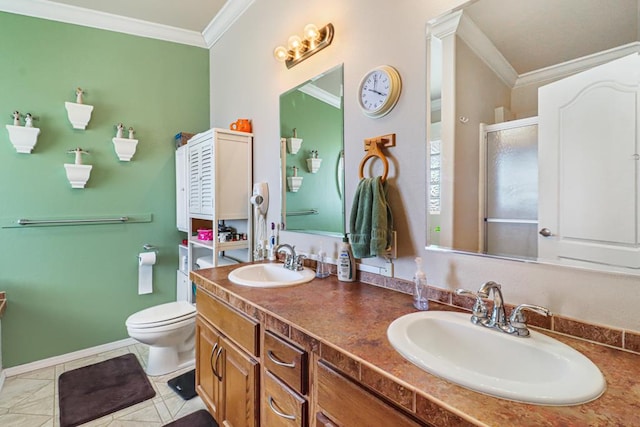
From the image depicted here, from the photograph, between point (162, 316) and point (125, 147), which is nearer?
point (162, 316)

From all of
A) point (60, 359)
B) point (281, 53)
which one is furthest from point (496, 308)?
point (60, 359)

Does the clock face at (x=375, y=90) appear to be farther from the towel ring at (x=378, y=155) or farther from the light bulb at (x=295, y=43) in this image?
the light bulb at (x=295, y=43)

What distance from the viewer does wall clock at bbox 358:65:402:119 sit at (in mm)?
1317

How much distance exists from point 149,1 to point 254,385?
281cm

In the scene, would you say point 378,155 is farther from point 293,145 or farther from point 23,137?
point 23,137

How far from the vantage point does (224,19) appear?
8.46 ft

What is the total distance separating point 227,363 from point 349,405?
2.61 ft

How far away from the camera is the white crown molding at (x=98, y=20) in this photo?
2.31m

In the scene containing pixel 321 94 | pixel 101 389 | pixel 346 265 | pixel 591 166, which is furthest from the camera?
pixel 101 389

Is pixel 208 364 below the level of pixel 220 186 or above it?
below

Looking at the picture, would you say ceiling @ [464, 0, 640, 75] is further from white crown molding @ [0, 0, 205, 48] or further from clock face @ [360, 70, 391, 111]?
white crown molding @ [0, 0, 205, 48]

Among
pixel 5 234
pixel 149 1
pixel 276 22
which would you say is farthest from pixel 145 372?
pixel 149 1

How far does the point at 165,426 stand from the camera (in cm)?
175

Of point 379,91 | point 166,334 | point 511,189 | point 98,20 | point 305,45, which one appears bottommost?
point 166,334
